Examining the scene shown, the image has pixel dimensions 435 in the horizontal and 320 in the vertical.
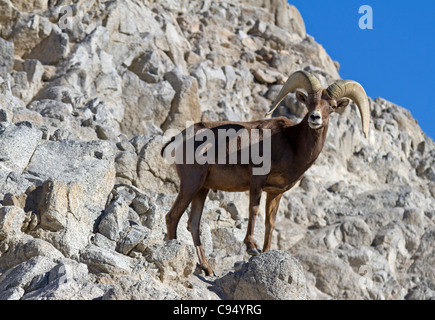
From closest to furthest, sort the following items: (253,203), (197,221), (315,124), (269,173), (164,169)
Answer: (315,124)
(253,203)
(269,173)
(197,221)
(164,169)

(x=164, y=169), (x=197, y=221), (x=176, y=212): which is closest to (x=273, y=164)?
(x=197, y=221)

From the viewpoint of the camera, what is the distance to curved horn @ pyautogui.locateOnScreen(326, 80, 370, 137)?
10672 mm

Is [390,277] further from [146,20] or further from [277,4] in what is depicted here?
[277,4]

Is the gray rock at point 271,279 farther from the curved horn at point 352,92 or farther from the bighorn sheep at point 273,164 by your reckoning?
the curved horn at point 352,92

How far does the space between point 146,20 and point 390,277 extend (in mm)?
14014

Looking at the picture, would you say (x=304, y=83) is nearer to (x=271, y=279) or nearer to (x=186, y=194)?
(x=186, y=194)

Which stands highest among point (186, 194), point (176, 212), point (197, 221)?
point (186, 194)

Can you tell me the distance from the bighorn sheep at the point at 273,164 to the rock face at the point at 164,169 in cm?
72

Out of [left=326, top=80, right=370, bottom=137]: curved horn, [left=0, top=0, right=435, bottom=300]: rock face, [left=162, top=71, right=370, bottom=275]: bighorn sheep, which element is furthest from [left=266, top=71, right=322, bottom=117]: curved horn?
[left=0, top=0, right=435, bottom=300]: rock face

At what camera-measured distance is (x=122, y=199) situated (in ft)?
36.3

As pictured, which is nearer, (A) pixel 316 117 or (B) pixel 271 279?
(B) pixel 271 279

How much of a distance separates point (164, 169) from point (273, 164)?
5.26 metres

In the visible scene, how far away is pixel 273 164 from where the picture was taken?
34.5ft
